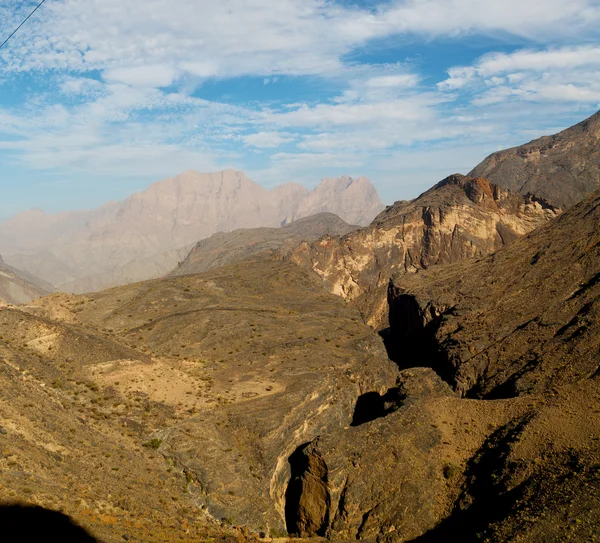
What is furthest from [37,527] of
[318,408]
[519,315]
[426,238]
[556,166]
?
[556,166]

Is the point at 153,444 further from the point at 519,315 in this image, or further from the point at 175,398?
the point at 519,315

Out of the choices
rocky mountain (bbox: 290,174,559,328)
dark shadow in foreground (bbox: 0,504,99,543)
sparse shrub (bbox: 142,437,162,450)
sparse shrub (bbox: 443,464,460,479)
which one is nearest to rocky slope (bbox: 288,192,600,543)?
sparse shrub (bbox: 443,464,460,479)

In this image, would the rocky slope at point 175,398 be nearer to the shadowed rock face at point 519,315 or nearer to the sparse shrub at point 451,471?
the shadowed rock face at point 519,315

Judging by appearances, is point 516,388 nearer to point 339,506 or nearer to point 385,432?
point 385,432

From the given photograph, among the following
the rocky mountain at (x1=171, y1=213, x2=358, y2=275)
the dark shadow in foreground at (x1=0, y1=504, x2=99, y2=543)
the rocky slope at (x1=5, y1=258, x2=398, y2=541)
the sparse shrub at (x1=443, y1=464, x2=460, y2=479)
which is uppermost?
the dark shadow in foreground at (x1=0, y1=504, x2=99, y2=543)

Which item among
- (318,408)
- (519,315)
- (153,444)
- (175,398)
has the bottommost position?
(318,408)

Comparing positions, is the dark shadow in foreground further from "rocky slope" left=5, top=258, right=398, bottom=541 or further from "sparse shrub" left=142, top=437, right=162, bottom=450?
"sparse shrub" left=142, top=437, right=162, bottom=450
